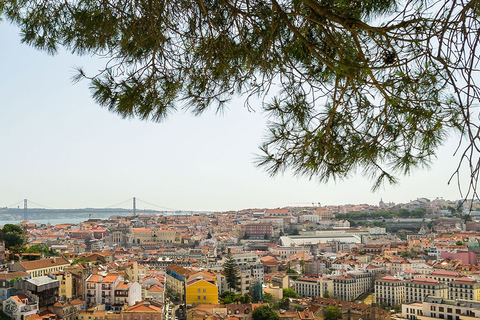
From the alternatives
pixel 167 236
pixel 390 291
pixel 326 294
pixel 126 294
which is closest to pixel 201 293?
pixel 126 294

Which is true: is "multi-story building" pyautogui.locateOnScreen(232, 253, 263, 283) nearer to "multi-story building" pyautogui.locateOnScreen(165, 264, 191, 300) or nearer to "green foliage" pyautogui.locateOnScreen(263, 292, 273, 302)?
"green foliage" pyautogui.locateOnScreen(263, 292, 273, 302)

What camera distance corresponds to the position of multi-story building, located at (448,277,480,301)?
498 inches

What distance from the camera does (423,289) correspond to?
530 inches

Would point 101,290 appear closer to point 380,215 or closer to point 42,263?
point 42,263

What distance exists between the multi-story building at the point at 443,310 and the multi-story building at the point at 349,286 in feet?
12.9

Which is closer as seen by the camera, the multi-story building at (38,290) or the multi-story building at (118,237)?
the multi-story building at (38,290)

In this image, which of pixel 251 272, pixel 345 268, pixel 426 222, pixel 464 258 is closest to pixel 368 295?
pixel 345 268

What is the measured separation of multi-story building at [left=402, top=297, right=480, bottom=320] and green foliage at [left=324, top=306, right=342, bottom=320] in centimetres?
145

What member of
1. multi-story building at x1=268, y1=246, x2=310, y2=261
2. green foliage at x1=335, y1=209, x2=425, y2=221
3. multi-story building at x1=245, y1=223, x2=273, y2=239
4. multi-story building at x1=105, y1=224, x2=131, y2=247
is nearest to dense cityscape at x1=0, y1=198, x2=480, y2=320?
multi-story building at x1=268, y1=246, x2=310, y2=261

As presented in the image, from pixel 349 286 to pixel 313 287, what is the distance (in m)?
1.15

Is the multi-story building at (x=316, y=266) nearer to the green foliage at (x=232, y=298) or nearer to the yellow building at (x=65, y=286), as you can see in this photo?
the green foliage at (x=232, y=298)

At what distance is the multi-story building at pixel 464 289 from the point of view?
41.5ft

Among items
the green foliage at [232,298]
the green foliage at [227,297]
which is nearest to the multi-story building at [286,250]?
the green foliage at [227,297]

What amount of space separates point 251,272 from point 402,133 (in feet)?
47.7
